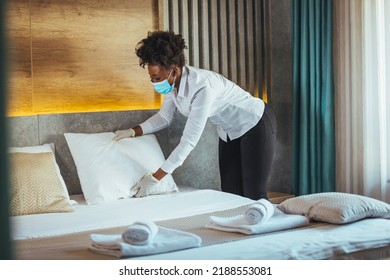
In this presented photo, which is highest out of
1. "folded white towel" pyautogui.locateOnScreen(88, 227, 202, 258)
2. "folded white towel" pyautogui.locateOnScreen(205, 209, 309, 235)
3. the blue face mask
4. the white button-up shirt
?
the blue face mask

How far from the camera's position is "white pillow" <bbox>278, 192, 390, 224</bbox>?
Answer: 2.55m

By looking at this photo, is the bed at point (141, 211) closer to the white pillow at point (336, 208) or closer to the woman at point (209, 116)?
the white pillow at point (336, 208)

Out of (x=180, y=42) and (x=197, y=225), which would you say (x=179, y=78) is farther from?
(x=197, y=225)

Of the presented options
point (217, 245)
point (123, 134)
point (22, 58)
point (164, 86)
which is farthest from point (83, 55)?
point (217, 245)

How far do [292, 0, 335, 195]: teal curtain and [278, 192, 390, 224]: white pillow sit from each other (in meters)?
1.60

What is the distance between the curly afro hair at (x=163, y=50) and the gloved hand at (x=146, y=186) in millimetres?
596

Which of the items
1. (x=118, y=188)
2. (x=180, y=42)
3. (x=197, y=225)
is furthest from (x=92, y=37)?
(x=197, y=225)

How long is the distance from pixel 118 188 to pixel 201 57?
1220 mm

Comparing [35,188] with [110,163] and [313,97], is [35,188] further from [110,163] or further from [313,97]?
[313,97]

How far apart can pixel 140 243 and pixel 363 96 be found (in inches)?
93.3

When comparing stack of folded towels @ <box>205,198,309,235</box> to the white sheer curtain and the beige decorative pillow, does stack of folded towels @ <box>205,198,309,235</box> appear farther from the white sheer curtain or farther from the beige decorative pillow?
the white sheer curtain

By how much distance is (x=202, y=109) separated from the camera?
325 centimetres

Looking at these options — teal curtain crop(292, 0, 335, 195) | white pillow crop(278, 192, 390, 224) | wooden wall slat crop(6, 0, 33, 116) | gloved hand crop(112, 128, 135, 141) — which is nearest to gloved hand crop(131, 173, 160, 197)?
gloved hand crop(112, 128, 135, 141)

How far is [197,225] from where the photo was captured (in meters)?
2.64
